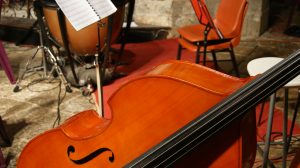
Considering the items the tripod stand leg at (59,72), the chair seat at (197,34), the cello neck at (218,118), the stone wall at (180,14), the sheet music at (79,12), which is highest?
the sheet music at (79,12)

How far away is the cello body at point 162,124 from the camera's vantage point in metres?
1.03

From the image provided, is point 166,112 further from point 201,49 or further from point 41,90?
point 41,90

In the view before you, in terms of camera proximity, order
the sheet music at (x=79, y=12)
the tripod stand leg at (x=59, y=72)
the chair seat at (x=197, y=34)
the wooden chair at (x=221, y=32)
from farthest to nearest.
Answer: the tripod stand leg at (x=59, y=72) < the chair seat at (x=197, y=34) < the wooden chair at (x=221, y=32) < the sheet music at (x=79, y=12)

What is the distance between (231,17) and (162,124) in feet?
6.07

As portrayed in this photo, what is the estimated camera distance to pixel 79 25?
1448mm

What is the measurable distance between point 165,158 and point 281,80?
1.20 feet

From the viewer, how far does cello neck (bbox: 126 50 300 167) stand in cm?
91

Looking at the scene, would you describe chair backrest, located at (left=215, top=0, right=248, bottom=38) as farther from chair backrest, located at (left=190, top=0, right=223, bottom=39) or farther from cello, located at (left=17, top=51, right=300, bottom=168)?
cello, located at (left=17, top=51, right=300, bottom=168)

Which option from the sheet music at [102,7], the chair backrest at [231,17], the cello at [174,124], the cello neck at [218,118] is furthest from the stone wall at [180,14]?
the cello neck at [218,118]

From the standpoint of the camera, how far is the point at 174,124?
1.10 metres

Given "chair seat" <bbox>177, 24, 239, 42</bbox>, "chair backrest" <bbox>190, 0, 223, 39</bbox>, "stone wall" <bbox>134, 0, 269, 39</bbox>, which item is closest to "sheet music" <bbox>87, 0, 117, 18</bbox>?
"chair backrest" <bbox>190, 0, 223, 39</bbox>

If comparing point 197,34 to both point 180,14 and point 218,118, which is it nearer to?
point 180,14

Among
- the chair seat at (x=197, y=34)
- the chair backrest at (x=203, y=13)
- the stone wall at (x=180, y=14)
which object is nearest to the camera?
the chair backrest at (x=203, y=13)

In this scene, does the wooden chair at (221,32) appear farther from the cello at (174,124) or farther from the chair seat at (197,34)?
the cello at (174,124)
